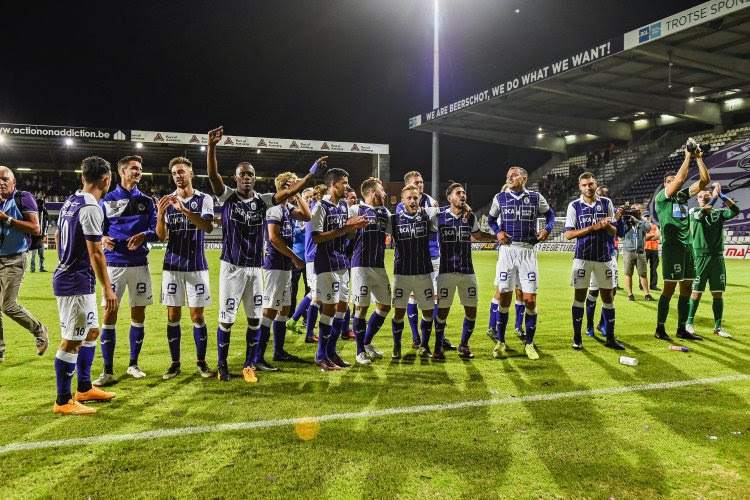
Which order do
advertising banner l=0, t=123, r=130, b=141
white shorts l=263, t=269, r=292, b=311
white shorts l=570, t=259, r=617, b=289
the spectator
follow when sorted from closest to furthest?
white shorts l=263, t=269, r=292, b=311, the spectator, white shorts l=570, t=259, r=617, b=289, advertising banner l=0, t=123, r=130, b=141

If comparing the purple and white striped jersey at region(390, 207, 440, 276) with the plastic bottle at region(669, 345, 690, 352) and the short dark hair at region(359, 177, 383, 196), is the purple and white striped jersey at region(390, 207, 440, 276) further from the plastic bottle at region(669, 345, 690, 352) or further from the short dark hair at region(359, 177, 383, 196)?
the plastic bottle at region(669, 345, 690, 352)

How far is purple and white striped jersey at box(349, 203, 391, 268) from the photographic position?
598 centimetres

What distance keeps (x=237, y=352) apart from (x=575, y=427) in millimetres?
4406

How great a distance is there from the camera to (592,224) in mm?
6676

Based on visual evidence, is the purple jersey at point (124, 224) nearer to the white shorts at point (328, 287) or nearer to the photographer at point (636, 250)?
the white shorts at point (328, 287)

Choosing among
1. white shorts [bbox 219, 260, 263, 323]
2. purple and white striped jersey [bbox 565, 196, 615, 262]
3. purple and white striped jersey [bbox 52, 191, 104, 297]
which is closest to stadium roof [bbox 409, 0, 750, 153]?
purple and white striped jersey [bbox 565, 196, 615, 262]

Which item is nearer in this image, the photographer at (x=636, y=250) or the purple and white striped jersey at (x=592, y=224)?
the purple and white striped jersey at (x=592, y=224)

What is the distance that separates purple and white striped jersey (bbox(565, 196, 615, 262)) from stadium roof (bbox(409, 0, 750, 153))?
16.0 meters

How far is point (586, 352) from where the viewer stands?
650cm

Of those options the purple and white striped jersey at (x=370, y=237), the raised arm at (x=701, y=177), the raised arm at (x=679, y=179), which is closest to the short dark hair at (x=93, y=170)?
the purple and white striped jersey at (x=370, y=237)

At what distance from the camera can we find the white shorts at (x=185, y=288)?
17.3 ft

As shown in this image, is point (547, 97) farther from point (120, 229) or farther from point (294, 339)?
point (120, 229)

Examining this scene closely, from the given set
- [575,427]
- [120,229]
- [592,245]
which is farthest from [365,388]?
[592,245]

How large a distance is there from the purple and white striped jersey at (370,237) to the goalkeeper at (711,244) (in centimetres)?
480
